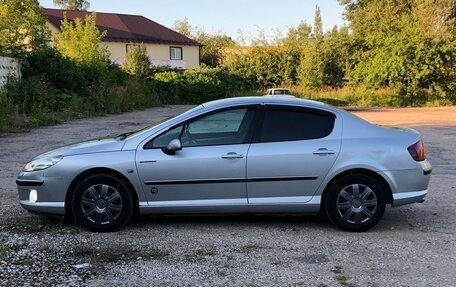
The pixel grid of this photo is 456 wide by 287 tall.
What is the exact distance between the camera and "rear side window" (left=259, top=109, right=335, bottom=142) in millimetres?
5578

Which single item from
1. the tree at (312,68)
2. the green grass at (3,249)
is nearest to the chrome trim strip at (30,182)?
the green grass at (3,249)

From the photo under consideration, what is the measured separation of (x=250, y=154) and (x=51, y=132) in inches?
518

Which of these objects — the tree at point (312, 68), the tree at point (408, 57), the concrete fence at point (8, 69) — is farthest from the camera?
the tree at point (312, 68)

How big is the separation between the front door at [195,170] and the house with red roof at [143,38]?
48.7m

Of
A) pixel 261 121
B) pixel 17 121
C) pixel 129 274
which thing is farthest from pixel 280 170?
pixel 17 121

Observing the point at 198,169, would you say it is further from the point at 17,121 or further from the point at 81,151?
the point at 17,121

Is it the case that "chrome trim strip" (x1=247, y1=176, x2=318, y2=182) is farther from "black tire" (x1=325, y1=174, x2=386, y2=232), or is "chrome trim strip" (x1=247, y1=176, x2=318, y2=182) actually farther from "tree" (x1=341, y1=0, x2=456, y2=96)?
"tree" (x1=341, y1=0, x2=456, y2=96)

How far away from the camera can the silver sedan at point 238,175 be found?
5441 millimetres

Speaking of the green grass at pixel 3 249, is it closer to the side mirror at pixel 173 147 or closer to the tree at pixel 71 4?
the side mirror at pixel 173 147

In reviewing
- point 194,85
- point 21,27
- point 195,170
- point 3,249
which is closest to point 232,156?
point 195,170

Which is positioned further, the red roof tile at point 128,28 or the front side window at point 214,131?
the red roof tile at point 128,28

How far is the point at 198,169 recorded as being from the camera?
542 centimetres

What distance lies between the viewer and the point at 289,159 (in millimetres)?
5445

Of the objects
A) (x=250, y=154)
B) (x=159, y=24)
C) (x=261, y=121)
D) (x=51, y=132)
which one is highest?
(x=159, y=24)
